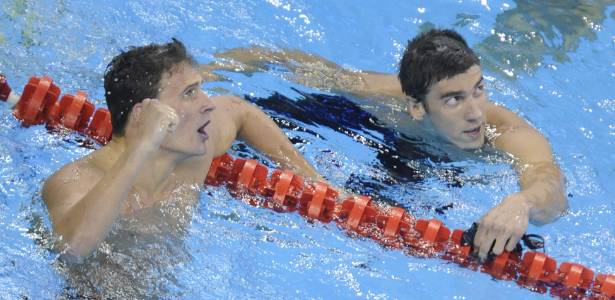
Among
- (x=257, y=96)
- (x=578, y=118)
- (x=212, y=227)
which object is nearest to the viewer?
(x=212, y=227)

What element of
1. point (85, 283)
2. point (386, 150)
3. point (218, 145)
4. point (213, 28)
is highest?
point (213, 28)

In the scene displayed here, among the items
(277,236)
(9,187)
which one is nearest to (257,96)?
(277,236)

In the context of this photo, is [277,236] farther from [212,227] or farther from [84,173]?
[84,173]

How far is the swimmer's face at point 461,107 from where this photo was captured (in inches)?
154

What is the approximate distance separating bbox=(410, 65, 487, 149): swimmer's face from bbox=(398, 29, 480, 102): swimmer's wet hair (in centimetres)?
3

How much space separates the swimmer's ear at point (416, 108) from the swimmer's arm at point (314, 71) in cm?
21

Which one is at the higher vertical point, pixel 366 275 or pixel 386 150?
pixel 386 150

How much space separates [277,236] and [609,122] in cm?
238

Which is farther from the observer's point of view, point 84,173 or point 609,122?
point 609,122

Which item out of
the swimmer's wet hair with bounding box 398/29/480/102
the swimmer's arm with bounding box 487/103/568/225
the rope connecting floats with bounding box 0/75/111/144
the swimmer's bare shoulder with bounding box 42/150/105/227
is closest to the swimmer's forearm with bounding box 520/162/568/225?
the swimmer's arm with bounding box 487/103/568/225

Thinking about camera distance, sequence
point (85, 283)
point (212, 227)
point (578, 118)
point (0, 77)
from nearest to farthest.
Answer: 1. point (85, 283)
2. point (212, 227)
3. point (0, 77)
4. point (578, 118)

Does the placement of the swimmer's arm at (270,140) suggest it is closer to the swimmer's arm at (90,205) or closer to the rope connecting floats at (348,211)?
the rope connecting floats at (348,211)

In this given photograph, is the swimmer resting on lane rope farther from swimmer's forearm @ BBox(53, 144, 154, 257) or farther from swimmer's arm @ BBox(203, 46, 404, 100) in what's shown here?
swimmer's forearm @ BBox(53, 144, 154, 257)

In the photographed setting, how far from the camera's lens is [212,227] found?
358 centimetres
